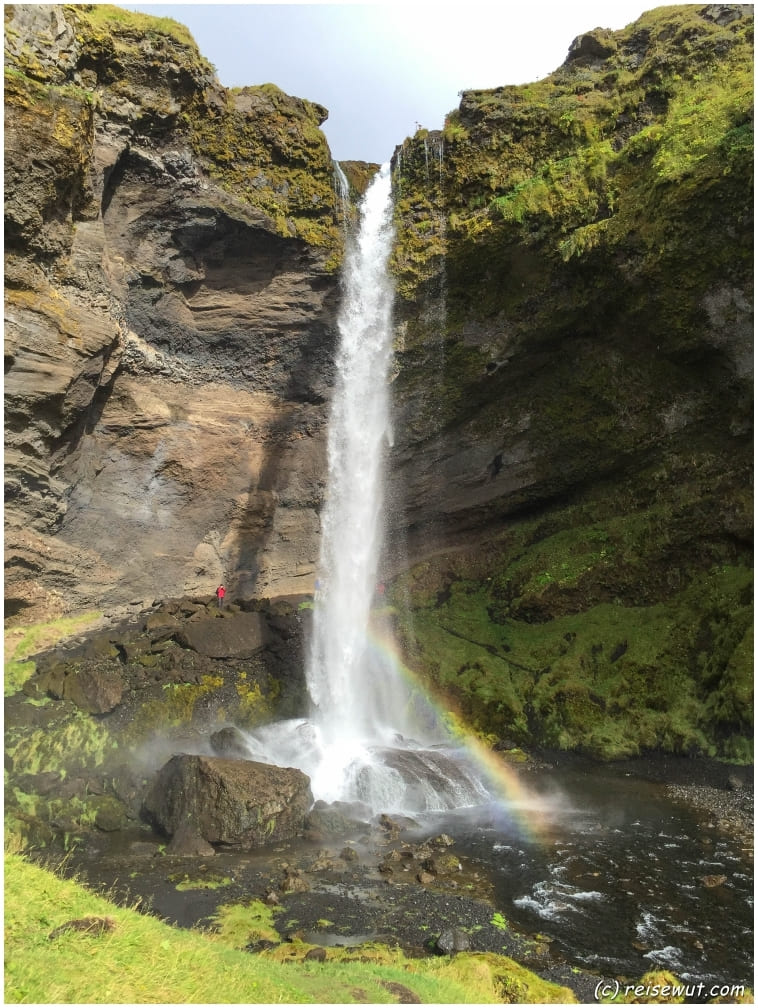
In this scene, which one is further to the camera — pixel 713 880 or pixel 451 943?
pixel 713 880

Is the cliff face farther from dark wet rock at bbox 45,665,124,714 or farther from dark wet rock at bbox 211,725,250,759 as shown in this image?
dark wet rock at bbox 211,725,250,759

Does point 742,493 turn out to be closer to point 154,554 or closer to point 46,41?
point 154,554

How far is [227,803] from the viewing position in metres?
12.6

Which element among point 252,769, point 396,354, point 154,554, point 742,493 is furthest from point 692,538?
point 154,554

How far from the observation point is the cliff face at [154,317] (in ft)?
52.0

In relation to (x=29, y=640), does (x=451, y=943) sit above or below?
below

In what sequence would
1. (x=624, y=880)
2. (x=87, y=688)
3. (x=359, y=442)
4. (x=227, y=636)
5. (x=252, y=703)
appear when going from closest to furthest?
(x=624, y=880), (x=87, y=688), (x=252, y=703), (x=227, y=636), (x=359, y=442)

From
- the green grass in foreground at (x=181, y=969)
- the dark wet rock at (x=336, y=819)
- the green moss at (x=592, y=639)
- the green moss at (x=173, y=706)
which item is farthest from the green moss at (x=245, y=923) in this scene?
the green moss at (x=592, y=639)

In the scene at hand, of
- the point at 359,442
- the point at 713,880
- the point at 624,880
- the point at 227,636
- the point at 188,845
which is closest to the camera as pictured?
the point at 713,880

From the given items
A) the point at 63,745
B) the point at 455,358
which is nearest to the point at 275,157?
the point at 455,358

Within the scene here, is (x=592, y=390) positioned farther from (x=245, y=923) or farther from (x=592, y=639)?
(x=245, y=923)

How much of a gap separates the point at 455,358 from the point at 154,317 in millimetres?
10262

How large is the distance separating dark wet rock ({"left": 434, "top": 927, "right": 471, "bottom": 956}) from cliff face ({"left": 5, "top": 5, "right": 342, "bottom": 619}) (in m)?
14.2

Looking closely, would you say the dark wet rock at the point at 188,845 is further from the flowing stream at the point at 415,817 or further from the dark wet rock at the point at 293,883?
the dark wet rock at the point at 293,883
